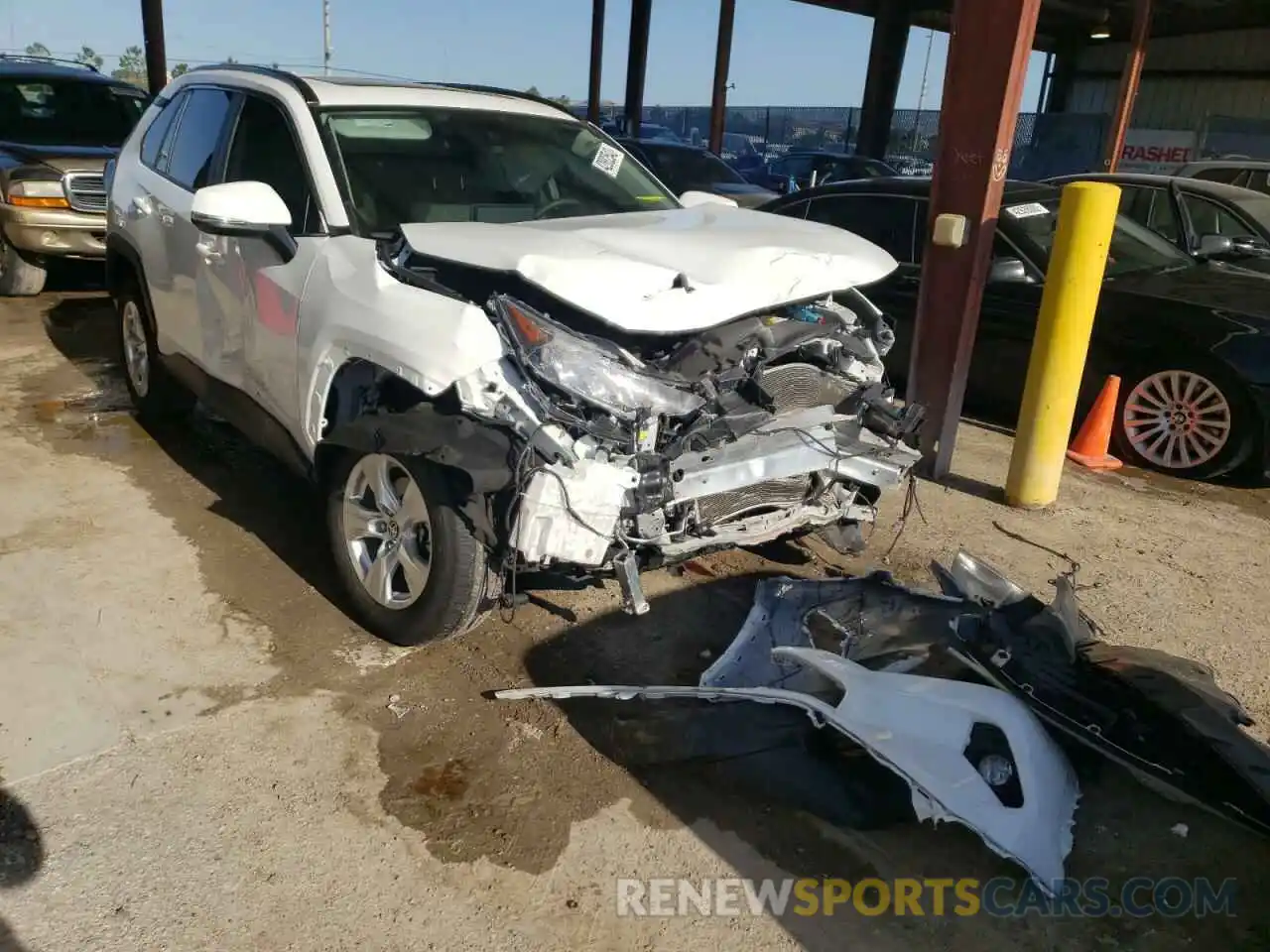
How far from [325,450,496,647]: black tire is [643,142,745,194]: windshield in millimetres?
9662

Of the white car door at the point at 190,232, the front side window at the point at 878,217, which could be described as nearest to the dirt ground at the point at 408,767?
the white car door at the point at 190,232

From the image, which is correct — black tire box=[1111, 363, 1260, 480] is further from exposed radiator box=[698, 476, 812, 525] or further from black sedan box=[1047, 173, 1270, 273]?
exposed radiator box=[698, 476, 812, 525]

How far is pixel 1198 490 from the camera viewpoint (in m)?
5.75

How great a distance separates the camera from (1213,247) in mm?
6605

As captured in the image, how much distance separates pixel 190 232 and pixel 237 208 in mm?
1187

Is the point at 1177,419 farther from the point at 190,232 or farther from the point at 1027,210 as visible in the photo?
the point at 190,232

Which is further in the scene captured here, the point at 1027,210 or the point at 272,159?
the point at 1027,210

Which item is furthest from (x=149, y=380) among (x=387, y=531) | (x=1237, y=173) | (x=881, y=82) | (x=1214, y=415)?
(x=881, y=82)

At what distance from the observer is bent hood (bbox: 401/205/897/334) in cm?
308

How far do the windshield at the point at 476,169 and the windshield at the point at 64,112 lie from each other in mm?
6335

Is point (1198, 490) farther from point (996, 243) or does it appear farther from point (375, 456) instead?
point (375, 456)

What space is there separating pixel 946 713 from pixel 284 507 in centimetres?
331

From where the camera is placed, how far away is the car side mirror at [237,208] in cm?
352

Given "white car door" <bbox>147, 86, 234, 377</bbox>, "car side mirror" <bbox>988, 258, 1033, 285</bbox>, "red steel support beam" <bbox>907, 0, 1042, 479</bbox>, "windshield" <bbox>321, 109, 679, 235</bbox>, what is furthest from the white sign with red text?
"white car door" <bbox>147, 86, 234, 377</bbox>
